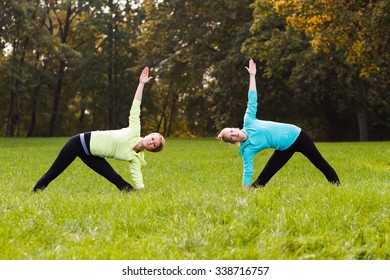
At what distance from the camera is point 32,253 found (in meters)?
4.79

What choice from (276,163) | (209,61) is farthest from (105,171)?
(209,61)

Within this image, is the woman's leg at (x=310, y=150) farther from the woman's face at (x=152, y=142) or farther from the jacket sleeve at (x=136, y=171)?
the jacket sleeve at (x=136, y=171)

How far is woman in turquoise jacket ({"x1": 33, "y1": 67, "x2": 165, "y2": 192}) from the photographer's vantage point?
8.09 m

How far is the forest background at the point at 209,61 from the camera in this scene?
2009 cm

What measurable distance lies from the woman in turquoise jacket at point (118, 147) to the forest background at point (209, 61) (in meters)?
12.0

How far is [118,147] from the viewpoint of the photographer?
8.15 metres

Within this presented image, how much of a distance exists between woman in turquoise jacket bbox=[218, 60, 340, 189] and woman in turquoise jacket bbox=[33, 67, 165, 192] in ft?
4.50

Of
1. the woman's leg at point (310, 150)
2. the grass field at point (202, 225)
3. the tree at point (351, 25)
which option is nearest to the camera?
the grass field at point (202, 225)

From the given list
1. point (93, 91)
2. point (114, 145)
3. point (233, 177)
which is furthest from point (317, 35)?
point (93, 91)

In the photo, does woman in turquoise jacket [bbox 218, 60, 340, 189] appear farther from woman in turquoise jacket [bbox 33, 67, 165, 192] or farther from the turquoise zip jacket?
woman in turquoise jacket [bbox 33, 67, 165, 192]

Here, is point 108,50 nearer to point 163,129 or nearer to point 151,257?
point 163,129

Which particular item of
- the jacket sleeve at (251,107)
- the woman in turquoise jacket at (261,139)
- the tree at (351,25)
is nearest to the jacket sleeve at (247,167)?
the woman in turquoise jacket at (261,139)

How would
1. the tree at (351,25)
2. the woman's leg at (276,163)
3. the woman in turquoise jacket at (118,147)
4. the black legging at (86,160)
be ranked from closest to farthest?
the woman in turquoise jacket at (118,147)
the black legging at (86,160)
the woman's leg at (276,163)
the tree at (351,25)

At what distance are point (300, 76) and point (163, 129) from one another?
38.1 meters
